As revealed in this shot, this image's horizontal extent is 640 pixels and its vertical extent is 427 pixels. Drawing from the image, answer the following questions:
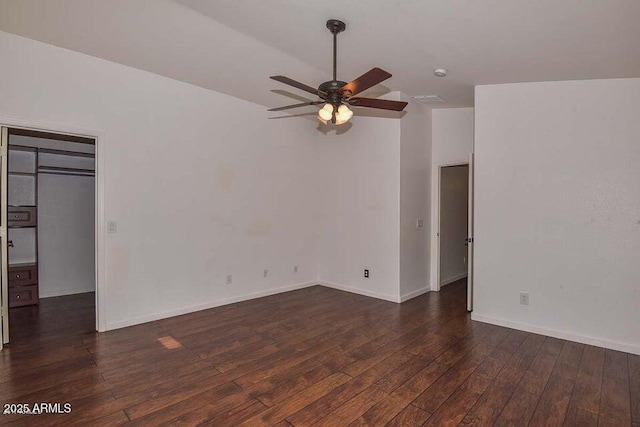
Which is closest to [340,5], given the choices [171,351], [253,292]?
[171,351]

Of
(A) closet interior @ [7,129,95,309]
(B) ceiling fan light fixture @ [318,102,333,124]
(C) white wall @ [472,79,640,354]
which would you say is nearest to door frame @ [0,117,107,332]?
(A) closet interior @ [7,129,95,309]

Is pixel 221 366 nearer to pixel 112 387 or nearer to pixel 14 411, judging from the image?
pixel 112 387

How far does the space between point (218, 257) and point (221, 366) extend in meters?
1.93

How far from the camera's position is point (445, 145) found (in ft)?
17.8

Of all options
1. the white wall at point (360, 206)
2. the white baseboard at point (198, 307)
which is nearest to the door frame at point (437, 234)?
the white wall at point (360, 206)

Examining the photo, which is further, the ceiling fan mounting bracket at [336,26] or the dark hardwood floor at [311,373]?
the ceiling fan mounting bracket at [336,26]

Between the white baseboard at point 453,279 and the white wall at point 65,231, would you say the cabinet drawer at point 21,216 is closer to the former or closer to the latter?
the white wall at point 65,231

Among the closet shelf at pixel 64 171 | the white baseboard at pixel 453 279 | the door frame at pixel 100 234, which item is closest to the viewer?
the door frame at pixel 100 234

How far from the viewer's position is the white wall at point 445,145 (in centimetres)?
519

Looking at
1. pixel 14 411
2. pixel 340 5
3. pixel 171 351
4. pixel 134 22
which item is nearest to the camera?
pixel 14 411

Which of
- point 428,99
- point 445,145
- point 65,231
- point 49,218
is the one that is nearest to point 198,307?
Answer: point 65,231

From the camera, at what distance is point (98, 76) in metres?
3.60

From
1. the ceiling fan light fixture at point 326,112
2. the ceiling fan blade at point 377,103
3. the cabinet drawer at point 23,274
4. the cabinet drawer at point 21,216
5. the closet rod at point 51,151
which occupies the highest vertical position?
the ceiling fan blade at point 377,103

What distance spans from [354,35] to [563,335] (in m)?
3.73
